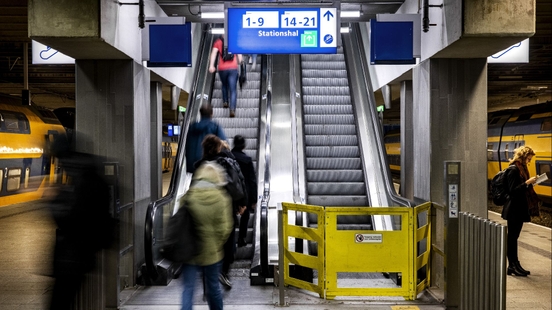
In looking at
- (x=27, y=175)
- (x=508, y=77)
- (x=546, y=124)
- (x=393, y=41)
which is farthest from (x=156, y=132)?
(x=508, y=77)

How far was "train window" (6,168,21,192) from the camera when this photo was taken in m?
14.9

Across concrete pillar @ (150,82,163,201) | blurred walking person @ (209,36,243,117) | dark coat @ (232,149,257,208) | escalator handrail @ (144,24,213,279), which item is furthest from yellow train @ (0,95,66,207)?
dark coat @ (232,149,257,208)

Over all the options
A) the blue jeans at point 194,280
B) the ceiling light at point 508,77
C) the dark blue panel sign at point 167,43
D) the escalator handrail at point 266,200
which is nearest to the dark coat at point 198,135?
the dark blue panel sign at point 167,43

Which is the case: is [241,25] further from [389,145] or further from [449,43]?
[389,145]

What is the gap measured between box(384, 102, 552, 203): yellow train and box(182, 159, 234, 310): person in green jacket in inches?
420

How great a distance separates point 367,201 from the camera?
9250 millimetres

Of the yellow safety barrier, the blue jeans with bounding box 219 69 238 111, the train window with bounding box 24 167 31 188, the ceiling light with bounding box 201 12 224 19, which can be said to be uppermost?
the ceiling light with bounding box 201 12 224 19

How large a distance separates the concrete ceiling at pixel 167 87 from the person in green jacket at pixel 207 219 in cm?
459

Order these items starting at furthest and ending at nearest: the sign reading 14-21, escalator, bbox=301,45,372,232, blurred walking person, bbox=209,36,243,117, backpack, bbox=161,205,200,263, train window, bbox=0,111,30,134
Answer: train window, bbox=0,111,30,134 < blurred walking person, bbox=209,36,243,117 < escalator, bbox=301,45,372,232 < the sign reading 14-21 < backpack, bbox=161,205,200,263

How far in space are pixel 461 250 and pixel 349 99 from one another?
739 cm

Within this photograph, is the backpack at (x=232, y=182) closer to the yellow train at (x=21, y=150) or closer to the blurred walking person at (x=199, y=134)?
the blurred walking person at (x=199, y=134)

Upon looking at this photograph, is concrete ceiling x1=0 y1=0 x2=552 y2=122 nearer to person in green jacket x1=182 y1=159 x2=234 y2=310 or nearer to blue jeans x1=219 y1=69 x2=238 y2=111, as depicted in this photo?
blue jeans x1=219 y1=69 x2=238 y2=111

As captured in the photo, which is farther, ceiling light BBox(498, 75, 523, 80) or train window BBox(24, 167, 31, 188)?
ceiling light BBox(498, 75, 523, 80)

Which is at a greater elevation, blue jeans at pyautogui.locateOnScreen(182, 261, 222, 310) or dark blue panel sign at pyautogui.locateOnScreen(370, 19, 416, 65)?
dark blue panel sign at pyautogui.locateOnScreen(370, 19, 416, 65)
